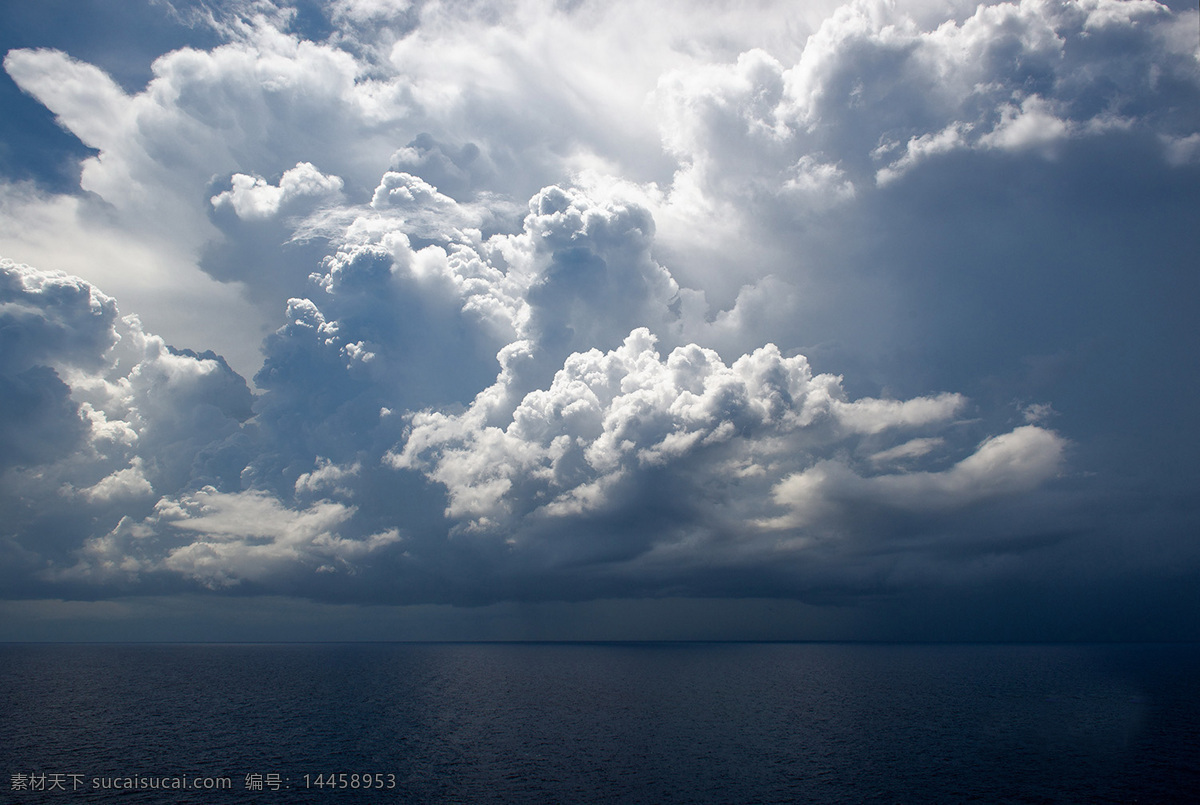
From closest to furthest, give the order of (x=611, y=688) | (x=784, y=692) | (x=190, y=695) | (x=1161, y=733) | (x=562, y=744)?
(x=562, y=744) < (x=1161, y=733) < (x=190, y=695) < (x=784, y=692) < (x=611, y=688)

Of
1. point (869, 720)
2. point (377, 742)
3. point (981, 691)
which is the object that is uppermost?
point (377, 742)

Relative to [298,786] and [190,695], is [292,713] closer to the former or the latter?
[190,695]

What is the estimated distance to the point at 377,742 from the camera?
324 feet

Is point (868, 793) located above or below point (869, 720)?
above

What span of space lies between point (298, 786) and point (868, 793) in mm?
66574

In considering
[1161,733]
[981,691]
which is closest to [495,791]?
[1161,733]

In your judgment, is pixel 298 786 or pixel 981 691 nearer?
pixel 298 786

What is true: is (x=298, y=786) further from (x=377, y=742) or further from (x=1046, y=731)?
(x=1046, y=731)

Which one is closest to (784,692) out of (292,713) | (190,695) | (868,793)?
(868,793)

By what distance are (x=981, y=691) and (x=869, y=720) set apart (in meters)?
88.9

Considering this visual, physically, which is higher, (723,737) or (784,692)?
(723,737)

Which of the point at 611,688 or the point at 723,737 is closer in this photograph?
the point at 723,737

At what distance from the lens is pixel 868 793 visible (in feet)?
237

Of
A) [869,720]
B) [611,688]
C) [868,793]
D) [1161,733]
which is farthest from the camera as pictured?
[611,688]
